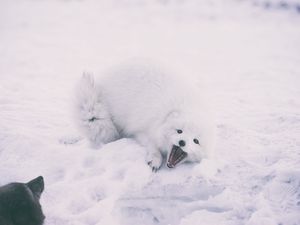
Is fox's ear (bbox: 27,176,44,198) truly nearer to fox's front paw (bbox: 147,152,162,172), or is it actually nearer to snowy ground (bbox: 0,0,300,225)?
snowy ground (bbox: 0,0,300,225)

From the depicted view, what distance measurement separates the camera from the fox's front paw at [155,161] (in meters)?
3.11

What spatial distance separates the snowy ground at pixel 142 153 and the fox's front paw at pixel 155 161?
0.07 metres

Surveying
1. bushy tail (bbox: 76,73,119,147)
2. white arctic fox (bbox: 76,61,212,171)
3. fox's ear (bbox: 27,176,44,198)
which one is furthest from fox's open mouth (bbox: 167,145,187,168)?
fox's ear (bbox: 27,176,44,198)

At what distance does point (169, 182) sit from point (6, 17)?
32.2 ft

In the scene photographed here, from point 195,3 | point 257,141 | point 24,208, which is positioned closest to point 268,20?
point 195,3

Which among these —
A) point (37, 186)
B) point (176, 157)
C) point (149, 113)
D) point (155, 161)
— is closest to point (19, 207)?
point (37, 186)

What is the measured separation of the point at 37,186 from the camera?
2.66 meters

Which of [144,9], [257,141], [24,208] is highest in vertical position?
[24,208]

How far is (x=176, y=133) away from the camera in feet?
10.3

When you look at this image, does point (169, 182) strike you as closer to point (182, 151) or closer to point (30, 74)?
point (182, 151)

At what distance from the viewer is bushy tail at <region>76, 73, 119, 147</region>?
11.3 ft

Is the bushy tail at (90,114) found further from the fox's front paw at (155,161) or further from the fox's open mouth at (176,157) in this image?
the fox's open mouth at (176,157)

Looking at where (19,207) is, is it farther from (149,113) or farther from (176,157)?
(149,113)

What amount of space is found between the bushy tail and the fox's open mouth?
746mm
